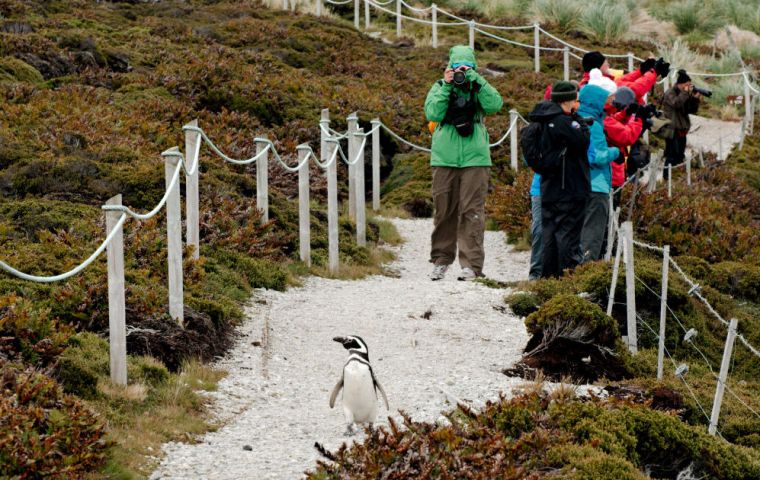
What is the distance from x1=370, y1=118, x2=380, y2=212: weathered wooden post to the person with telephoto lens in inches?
167

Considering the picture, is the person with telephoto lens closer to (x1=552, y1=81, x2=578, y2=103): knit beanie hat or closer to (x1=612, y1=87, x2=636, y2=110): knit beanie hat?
(x1=612, y1=87, x2=636, y2=110): knit beanie hat

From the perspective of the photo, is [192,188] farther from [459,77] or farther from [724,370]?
[724,370]

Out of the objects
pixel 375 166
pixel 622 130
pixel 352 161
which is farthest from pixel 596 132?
pixel 375 166

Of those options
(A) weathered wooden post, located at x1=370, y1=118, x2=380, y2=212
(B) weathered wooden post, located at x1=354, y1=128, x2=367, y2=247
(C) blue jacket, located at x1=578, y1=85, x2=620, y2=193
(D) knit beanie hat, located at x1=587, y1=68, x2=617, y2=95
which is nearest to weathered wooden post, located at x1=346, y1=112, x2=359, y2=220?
(B) weathered wooden post, located at x1=354, y1=128, x2=367, y2=247

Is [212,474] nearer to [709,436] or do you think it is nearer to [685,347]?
[709,436]

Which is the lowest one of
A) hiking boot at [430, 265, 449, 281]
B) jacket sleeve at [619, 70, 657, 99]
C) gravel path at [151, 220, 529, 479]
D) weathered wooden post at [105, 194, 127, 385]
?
gravel path at [151, 220, 529, 479]

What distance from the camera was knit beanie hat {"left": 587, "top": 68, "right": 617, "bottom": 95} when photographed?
460 inches

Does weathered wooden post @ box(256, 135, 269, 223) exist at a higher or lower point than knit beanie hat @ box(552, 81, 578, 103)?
lower

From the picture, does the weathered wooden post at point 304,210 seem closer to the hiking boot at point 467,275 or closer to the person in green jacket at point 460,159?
the person in green jacket at point 460,159

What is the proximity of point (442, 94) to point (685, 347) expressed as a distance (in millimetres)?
3327

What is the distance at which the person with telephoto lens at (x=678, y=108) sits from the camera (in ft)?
57.9

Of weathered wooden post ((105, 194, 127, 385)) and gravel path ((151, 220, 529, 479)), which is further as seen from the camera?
weathered wooden post ((105, 194, 127, 385))

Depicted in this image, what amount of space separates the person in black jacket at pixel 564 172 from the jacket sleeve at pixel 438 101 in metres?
0.98

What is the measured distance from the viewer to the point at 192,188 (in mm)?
9469
